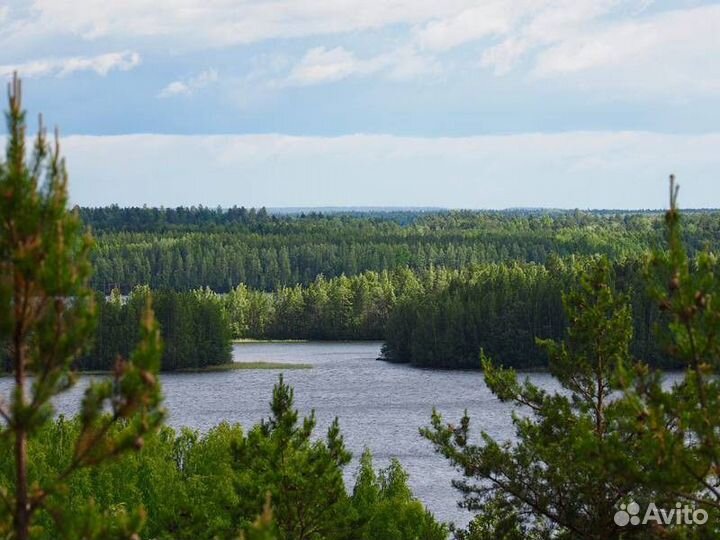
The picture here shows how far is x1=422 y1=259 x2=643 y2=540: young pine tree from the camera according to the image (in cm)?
2647

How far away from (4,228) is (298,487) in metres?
18.1

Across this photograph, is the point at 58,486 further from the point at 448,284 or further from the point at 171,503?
the point at 448,284

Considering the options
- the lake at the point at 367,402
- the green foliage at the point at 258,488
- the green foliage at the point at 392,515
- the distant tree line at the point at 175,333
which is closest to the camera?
the green foliage at the point at 258,488

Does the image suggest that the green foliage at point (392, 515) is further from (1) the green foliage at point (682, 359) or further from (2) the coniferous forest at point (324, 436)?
(1) the green foliage at point (682, 359)

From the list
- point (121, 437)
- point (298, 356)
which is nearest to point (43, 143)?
point (121, 437)

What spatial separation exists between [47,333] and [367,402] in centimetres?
7344

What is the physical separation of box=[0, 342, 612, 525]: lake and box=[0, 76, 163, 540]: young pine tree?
3711cm

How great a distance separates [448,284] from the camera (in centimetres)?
14250

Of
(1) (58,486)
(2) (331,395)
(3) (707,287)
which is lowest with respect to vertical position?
(2) (331,395)

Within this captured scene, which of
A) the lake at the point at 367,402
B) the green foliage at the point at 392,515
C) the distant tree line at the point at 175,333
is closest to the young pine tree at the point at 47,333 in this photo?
the green foliage at the point at 392,515

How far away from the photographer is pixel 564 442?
27.1 meters

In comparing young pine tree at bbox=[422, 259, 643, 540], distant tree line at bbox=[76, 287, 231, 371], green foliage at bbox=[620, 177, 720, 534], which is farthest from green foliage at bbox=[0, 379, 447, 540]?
distant tree line at bbox=[76, 287, 231, 371]

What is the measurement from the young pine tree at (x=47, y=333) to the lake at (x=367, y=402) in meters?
37.1

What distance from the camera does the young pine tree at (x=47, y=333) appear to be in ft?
37.1
